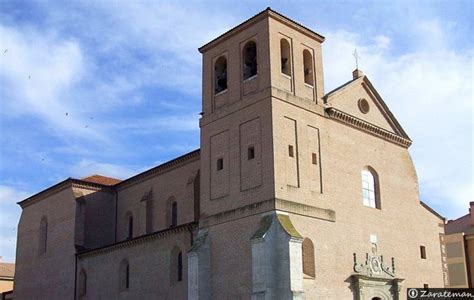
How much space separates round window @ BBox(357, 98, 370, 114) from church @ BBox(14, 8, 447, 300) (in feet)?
0.23

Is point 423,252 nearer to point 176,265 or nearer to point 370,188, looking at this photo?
point 370,188

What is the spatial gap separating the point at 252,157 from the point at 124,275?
33.8 feet

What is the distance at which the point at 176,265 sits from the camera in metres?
28.8

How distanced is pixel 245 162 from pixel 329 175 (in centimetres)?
356

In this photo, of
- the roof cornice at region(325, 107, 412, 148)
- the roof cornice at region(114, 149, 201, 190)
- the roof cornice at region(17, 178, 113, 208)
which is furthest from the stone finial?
the roof cornice at region(17, 178, 113, 208)

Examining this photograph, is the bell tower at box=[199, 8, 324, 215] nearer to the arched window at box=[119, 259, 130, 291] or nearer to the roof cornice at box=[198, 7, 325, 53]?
the roof cornice at box=[198, 7, 325, 53]

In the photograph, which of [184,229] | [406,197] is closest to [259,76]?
[184,229]

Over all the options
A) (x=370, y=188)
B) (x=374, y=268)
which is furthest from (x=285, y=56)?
(x=374, y=268)

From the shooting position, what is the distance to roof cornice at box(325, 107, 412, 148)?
91.7ft

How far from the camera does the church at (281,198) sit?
80.5 ft

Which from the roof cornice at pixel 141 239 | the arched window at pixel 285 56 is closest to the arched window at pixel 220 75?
the arched window at pixel 285 56

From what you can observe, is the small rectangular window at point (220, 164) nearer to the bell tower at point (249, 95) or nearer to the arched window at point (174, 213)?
the bell tower at point (249, 95)

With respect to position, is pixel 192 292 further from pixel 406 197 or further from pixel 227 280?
pixel 406 197

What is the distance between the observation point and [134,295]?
100 feet
